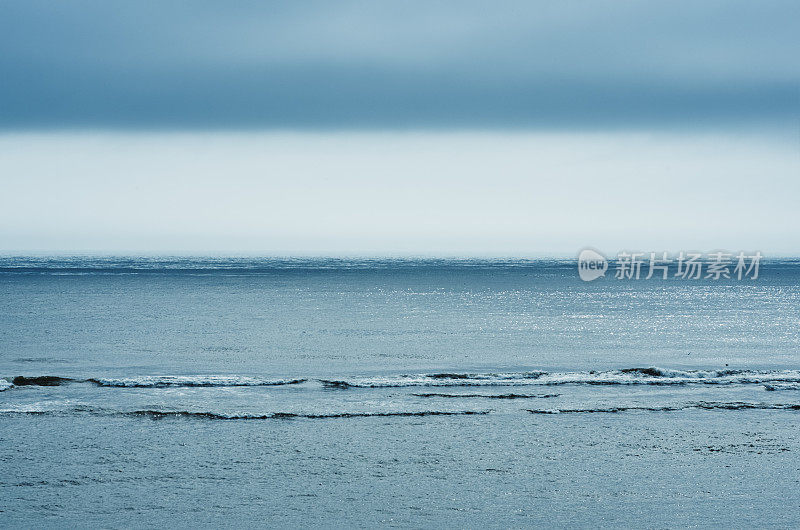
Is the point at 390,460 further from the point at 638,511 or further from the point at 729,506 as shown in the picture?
the point at 729,506

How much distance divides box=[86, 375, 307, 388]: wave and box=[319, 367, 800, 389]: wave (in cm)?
152

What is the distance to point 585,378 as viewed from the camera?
2023cm

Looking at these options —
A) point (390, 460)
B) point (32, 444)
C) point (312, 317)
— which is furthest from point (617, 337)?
point (32, 444)

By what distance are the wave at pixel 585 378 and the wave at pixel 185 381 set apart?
4.99 feet

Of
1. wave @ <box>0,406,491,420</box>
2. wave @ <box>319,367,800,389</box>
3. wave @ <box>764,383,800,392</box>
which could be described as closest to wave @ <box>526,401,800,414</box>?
wave @ <box>0,406,491,420</box>

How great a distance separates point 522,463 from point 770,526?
368cm

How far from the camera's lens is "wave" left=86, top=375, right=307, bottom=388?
62.4 ft

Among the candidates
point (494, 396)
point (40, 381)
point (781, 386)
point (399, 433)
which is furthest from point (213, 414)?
point (781, 386)

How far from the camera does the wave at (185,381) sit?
1902 cm

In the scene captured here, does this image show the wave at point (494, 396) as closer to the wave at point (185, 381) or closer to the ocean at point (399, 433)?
the ocean at point (399, 433)

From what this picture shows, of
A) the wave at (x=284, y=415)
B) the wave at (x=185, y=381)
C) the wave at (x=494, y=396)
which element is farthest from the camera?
the wave at (x=185, y=381)

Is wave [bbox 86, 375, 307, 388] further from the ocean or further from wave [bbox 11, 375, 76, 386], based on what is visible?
wave [bbox 11, 375, 76, 386]

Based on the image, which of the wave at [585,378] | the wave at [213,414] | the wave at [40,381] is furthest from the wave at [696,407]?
the wave at [40,381]

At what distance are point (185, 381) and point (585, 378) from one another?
1088 centimetres
